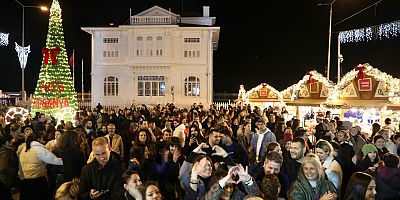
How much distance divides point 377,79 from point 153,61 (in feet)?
76.3

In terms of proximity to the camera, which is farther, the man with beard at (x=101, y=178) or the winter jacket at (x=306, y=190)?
the man with beard at (x=101, y=178)

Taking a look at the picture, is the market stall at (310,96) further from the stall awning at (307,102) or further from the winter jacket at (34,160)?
the winter jacket at (34,160)

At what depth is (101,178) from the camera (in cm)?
468

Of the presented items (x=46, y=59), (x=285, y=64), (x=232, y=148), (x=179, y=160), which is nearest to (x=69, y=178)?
(x=179, y=160)

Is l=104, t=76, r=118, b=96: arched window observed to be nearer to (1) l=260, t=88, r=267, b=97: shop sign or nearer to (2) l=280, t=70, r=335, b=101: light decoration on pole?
(1) l=260, t=88, r=267, b=97: shop sign

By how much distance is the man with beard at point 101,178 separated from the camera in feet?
15.2

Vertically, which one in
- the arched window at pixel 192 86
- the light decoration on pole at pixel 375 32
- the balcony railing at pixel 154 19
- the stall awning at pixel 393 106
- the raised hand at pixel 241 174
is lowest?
the raised hand at pixel 241 174

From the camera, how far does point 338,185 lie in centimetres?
523

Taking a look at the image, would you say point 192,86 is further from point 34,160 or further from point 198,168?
point 198,168

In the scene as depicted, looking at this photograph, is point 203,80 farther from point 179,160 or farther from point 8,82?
point 8,82

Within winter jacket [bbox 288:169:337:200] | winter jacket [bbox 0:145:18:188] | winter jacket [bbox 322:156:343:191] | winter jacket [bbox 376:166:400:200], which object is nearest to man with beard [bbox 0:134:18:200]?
winter jacket [bbox 0:145:18:188]

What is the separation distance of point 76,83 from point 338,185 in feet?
171

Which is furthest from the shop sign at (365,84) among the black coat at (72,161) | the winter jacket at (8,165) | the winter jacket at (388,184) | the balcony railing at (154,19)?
the balcony railing at (154,19)

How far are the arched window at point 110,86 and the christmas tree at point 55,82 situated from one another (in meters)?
13.3
